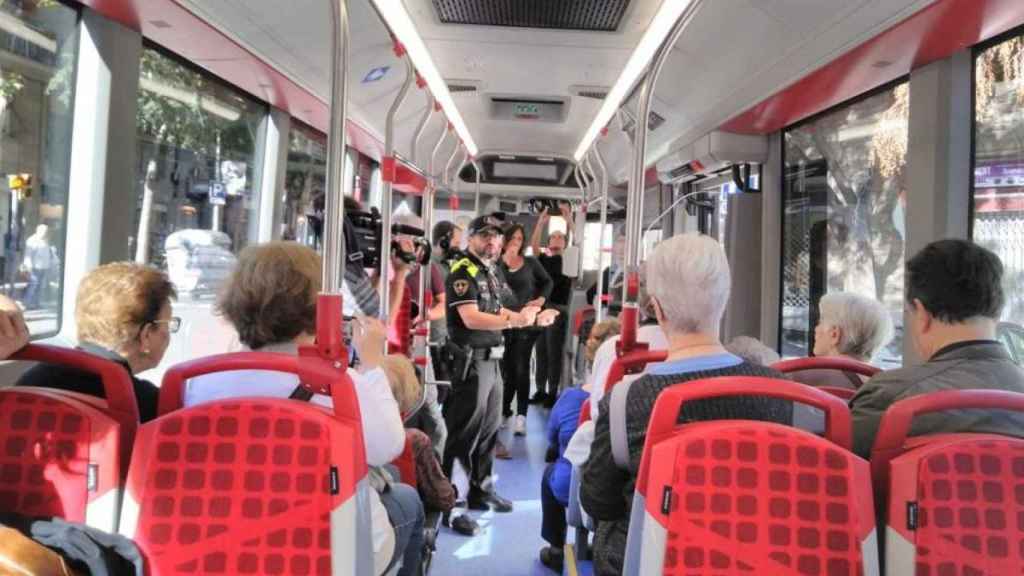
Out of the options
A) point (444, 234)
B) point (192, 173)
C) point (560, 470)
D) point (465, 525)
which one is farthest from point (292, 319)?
point (444, 234)

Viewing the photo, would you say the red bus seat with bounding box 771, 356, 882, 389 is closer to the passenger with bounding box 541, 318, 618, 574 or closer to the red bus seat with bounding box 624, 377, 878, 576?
the red bus seat with bounding box 624, 377, 878, 576

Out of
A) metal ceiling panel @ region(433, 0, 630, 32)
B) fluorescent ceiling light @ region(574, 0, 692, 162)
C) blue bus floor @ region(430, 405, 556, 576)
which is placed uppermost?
metal ceiling panel @ region(433, 0, 630, 32)

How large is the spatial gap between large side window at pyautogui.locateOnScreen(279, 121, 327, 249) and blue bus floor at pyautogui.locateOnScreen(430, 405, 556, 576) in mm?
2071

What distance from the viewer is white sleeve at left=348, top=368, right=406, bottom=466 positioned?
1.84 m

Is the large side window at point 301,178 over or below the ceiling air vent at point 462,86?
below

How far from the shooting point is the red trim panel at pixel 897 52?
259 centimetres

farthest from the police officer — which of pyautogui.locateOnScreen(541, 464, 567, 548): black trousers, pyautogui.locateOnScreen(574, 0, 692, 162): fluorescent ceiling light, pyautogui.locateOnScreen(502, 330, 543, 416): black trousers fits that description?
pyautogui.locateOnScreen(502, 330, 543, 416): black trousers

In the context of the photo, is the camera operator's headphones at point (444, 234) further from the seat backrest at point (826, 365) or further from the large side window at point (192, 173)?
the seat backrest at point (826, 365)

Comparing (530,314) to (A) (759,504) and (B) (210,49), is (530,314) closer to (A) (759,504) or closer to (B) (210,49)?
(B) (210,49)

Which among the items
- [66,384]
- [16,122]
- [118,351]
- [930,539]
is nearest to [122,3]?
[16,122]

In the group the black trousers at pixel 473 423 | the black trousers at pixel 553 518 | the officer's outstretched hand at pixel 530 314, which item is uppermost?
the officer's outstretched hand at pixel 530 314

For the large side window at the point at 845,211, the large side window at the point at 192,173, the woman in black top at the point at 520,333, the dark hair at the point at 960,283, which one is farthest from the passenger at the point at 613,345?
the woman in black top at the point at 520,333

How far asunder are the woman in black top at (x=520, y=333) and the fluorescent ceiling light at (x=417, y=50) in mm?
1059

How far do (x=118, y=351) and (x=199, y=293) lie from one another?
2356 millimetres
